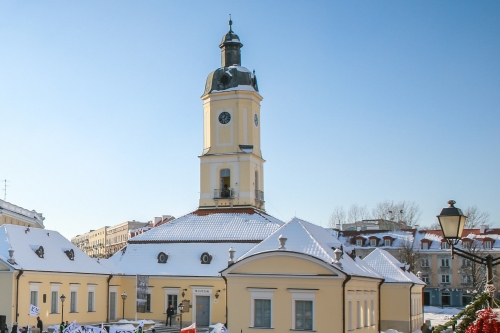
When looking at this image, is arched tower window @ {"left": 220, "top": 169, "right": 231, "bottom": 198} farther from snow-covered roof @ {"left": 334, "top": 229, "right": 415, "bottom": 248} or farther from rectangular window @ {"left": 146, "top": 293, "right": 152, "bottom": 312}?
snow-covered roof @ {"left": 334, "top": 229, "right": 415, "bottom": 248}

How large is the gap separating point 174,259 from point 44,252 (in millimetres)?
7652

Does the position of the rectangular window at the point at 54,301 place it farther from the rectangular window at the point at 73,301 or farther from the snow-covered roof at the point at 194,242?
the snow-covered roof at the point at 194,242

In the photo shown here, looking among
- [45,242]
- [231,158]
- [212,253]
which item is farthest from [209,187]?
[45,242]

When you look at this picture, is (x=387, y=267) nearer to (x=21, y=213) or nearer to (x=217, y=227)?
(x=217, y=227)

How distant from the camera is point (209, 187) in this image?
4547 centimetres

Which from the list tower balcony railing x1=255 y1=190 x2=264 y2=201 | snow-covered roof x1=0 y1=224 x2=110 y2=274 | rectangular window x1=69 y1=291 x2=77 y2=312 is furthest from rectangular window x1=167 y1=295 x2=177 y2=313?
tower balcony railing x1=255 y1=190 x2=264 y2=201

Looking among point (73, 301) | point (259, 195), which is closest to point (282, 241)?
point (73, 301)

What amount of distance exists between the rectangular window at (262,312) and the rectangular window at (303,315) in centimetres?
124

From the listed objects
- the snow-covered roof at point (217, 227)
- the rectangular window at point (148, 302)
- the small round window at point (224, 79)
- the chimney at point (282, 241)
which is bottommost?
the rectangular window at point (148, 302)

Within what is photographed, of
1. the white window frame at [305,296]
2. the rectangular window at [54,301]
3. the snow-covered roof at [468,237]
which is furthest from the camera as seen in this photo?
the snow-covered roof at [468,237]

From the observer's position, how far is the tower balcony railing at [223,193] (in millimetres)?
45000

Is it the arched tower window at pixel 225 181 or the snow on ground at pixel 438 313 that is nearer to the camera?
the arched tower window at pixel 225 181

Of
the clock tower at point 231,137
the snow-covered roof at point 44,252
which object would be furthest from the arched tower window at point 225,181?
the snow-covered roof at point 44,252

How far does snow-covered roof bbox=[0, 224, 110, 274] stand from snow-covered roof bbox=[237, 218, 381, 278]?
10931 mm
